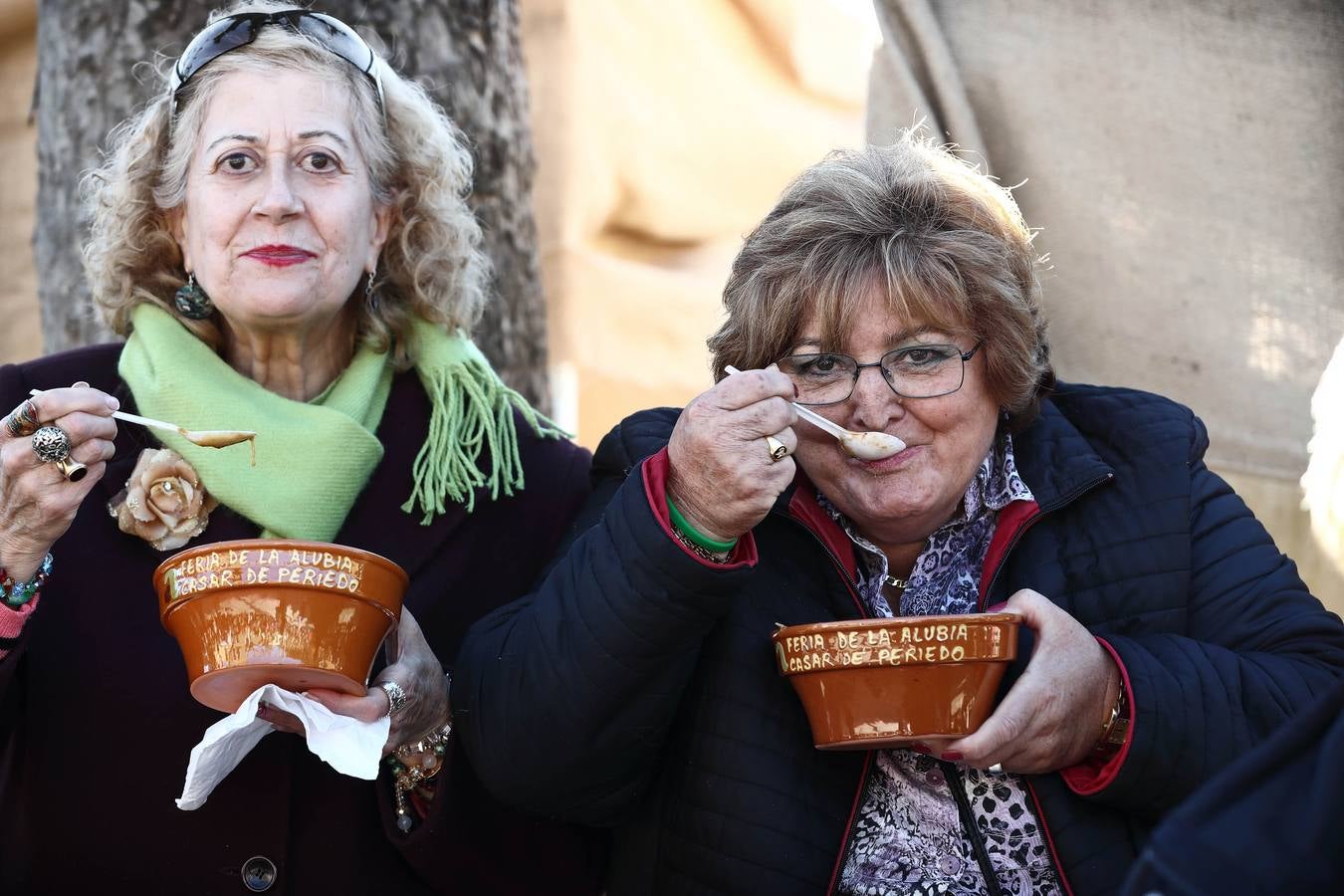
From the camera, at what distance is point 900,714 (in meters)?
2.19

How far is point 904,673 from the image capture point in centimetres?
217

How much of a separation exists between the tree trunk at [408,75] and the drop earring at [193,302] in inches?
29.0

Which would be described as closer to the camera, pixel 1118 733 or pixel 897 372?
pixel 1118 733

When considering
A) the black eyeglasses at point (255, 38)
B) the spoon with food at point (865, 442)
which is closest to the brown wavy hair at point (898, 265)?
the spoon with food at point (865, 442)

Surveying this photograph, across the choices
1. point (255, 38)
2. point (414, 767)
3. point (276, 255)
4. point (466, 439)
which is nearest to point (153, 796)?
point (414, 767)

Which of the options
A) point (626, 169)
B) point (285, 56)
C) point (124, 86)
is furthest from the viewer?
point (626, 169)

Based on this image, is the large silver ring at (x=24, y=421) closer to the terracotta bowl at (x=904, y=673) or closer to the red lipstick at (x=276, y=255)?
the red lipstick at (x=276, y=255)

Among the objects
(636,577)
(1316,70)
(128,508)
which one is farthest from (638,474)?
(1316,70)

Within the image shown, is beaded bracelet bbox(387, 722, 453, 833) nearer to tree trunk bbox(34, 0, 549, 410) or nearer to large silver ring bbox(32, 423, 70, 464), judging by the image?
large silver ring bbox(32, 423, 70, 464)

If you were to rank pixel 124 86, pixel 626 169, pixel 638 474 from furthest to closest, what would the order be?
pixel 626 169, pixel 124 86, pixel 638 474

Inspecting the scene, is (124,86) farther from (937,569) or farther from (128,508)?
(937,569)

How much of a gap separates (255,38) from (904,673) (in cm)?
174

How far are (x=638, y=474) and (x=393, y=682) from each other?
484 mm

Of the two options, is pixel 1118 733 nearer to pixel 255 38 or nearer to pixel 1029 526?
pixel 1029 526
